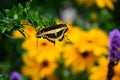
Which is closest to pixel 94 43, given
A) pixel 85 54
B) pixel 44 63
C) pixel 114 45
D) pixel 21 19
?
pixel 85 54

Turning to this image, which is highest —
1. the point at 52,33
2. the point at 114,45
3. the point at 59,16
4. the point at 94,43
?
the point at 52,33

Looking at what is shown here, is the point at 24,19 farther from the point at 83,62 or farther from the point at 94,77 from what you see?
the point at 83,62

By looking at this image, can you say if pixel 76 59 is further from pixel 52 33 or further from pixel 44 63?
pixel 52 33

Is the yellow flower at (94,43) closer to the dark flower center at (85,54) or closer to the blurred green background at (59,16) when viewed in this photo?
the dark flower center at (85,54)

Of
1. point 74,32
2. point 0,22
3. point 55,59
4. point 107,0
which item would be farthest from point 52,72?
point 0,22

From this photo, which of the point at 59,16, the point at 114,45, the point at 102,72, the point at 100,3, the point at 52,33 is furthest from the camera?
the point at 59,16

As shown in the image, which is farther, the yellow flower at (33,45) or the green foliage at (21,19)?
the yellow flower at (33,45)

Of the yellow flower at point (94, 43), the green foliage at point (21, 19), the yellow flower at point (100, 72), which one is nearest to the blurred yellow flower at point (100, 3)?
the yellow flower at point (94, 43)

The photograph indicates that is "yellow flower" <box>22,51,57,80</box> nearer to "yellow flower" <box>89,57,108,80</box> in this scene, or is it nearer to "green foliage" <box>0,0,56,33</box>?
"yellow flower" <box>89,57,108,80</box>
